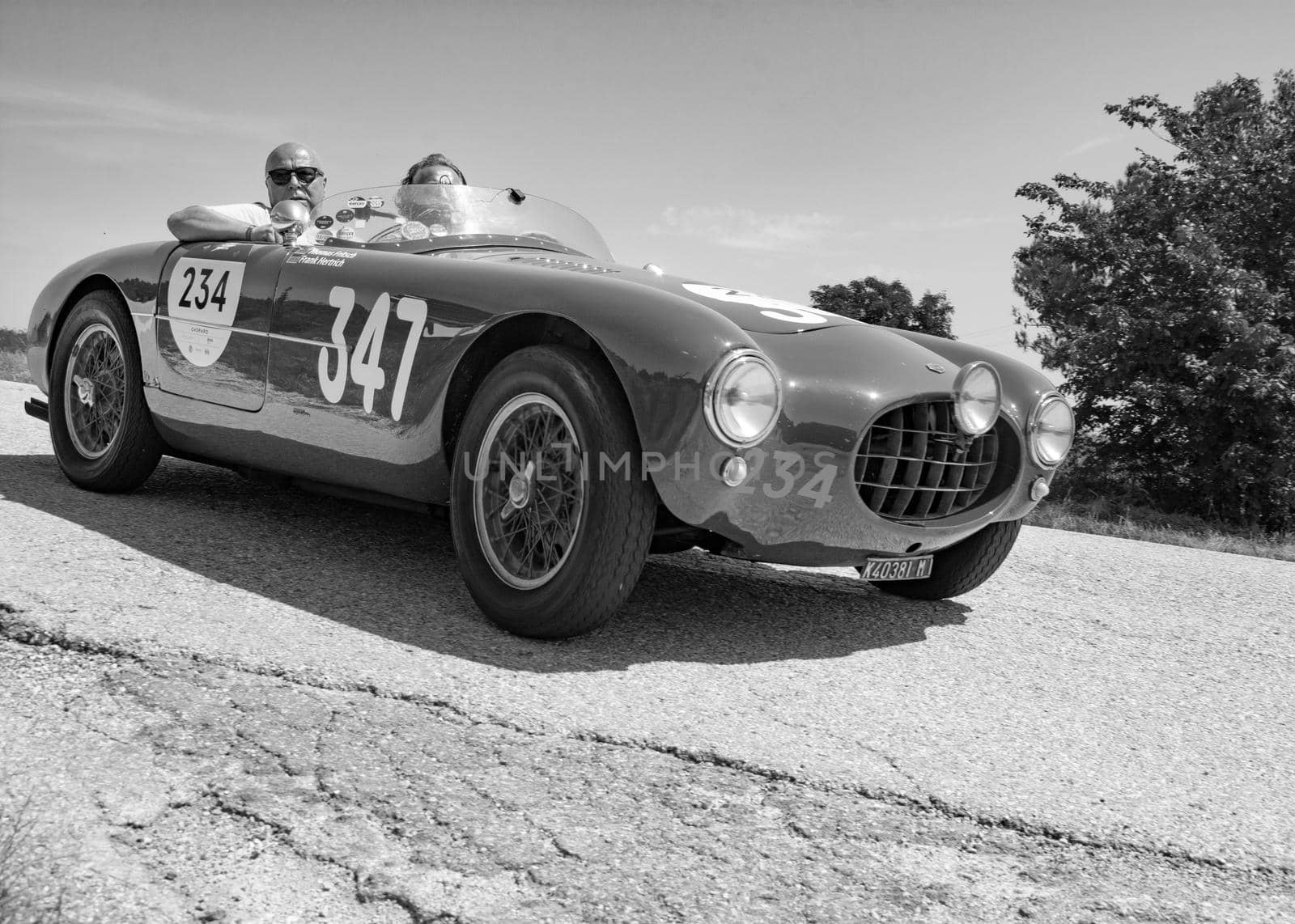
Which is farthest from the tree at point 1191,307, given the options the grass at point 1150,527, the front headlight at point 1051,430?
the front headlight at point 1051,430

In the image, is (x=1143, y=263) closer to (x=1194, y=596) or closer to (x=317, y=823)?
(x=1194, y=596)

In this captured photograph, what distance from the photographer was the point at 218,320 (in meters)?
4.23

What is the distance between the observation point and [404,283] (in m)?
3.63

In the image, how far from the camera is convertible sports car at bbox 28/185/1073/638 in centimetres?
300

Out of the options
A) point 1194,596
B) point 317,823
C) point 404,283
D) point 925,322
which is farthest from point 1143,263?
point 925,322

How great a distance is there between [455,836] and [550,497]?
1.30m

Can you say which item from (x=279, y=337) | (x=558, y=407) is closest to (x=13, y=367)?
(x=279, y=337)

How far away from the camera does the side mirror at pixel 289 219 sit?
168 inches

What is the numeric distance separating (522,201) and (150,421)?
5.72ft

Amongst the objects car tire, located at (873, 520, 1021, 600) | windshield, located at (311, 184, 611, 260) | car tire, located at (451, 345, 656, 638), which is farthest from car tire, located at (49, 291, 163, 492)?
car tire, located at (873, 520, 1021, 600)

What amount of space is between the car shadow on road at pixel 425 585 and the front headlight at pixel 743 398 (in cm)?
67

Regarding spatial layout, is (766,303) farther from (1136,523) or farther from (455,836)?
(1136,523)

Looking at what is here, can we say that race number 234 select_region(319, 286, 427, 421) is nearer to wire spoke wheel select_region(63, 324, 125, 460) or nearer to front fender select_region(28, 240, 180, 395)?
front fender select_region(28, 240, 180, 395)

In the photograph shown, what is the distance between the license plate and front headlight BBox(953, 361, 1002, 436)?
0.44 meters
